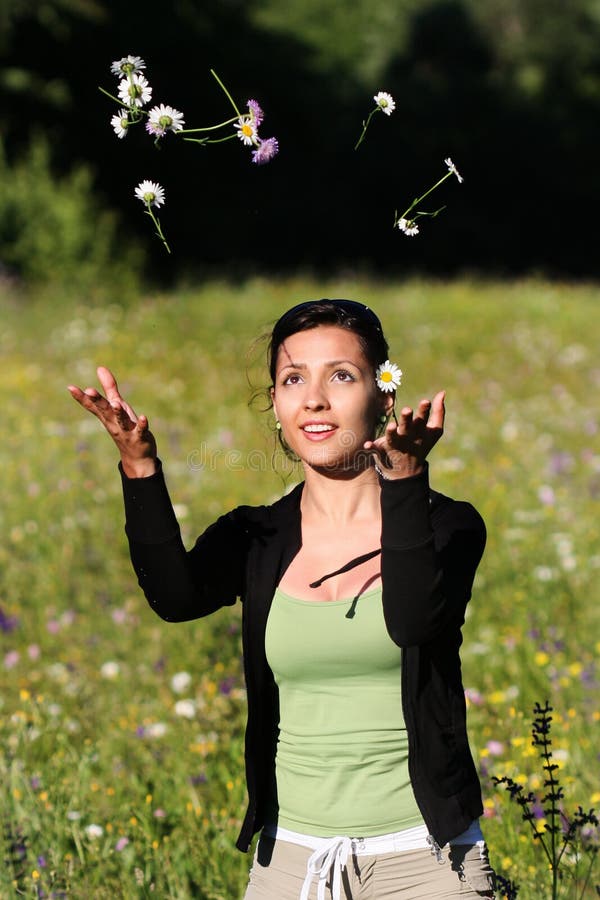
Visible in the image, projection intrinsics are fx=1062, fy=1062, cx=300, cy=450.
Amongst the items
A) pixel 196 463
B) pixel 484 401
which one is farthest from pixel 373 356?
pixel 484 401

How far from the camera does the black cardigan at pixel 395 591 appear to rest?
182 cm

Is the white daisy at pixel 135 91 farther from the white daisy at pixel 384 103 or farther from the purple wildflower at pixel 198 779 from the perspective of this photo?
the purple wildflower at pixel 198 779

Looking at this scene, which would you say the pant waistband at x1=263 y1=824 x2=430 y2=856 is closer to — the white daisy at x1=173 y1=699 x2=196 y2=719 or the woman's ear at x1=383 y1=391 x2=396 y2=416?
the woman's ear at x1=383 y1=391 x2=396 y2=416

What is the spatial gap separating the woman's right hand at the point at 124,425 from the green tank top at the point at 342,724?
0.40 metres

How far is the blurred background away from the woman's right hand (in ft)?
58.0

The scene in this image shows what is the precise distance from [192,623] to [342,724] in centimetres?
291

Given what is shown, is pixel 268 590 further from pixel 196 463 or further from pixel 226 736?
pixel 196 463

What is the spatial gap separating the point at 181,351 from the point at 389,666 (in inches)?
356

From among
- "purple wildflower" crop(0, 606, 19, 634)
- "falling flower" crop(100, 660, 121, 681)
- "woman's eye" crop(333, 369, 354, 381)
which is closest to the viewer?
"woman's eye" crop(333, 369, 354, 381)

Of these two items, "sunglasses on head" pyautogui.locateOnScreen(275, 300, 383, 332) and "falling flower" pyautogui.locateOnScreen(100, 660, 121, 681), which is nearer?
"sunglasses on head" pyautogui.locateOnScreen(275, 300, 383, 332)

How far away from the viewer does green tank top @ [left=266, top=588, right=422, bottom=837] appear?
6.36ft

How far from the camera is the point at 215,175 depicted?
2991cm

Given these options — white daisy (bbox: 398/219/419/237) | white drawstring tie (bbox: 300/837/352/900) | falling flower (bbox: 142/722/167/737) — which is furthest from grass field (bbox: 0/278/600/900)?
white drawstring tie (bbox: 300/837/352/900)

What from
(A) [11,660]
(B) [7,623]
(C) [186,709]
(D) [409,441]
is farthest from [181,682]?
(D) [409,441]
